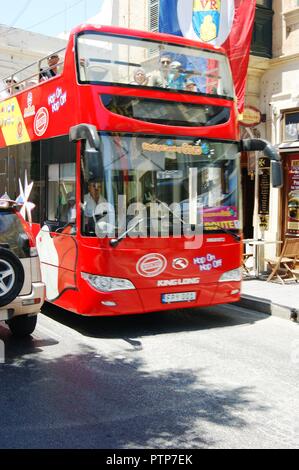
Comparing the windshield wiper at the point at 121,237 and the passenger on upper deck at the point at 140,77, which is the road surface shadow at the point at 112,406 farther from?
the passenger on upper deck at the point at 140,77

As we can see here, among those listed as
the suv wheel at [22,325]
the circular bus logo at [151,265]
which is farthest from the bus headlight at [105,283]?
the suv wheel at [22,325]

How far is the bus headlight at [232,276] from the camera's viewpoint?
8164 millimetres

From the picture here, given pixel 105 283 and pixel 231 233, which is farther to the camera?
pixel 231 233

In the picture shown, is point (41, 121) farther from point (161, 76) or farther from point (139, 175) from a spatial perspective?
point (139, 175)

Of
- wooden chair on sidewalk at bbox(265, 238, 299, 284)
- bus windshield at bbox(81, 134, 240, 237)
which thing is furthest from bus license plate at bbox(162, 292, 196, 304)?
wooden chair on sidewalk at bbox(265, 238, 299, 284)

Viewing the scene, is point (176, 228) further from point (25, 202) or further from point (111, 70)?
point (25, 202)

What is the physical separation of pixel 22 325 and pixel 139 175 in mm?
2396

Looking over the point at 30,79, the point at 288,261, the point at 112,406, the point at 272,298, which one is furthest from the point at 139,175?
the point at 288,261

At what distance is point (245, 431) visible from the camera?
451 cm

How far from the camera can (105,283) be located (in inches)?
289

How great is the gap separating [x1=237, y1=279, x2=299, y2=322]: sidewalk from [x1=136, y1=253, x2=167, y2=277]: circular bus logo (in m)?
2.49

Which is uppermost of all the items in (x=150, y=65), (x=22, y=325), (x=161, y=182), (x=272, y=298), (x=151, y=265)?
(x=150, y=65)

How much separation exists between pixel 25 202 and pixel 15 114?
5.70 ft

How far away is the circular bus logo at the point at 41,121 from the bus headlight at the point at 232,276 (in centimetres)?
344
